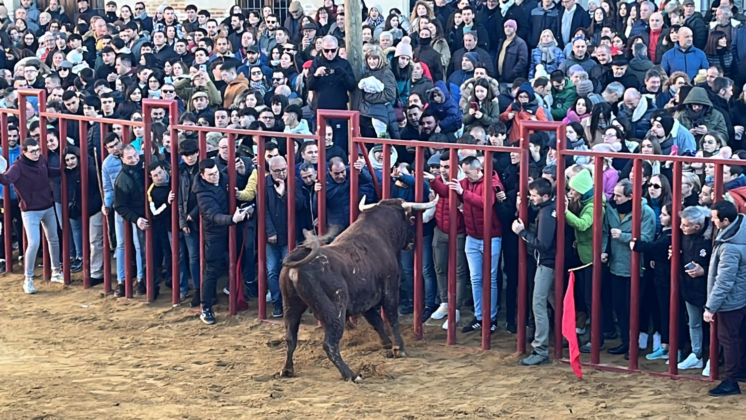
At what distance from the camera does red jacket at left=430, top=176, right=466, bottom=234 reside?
1070 centimetres

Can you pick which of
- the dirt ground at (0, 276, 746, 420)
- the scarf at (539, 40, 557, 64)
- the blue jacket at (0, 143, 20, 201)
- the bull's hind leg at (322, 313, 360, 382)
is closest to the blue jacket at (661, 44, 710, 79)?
the scarf at (539, 40, 557, 64)

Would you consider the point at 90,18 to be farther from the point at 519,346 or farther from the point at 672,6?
the point at 519,346

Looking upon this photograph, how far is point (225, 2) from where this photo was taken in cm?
2278

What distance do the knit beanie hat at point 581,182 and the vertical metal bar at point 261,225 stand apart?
311 centimetres

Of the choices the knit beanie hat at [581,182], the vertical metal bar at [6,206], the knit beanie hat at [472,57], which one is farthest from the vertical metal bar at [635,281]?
the vertical metal bar at [6,206]

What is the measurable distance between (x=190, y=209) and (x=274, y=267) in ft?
3.51

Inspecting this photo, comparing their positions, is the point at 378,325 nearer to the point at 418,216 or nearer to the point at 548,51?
the point at 418,216

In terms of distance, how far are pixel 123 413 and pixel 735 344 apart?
4729 millimetres

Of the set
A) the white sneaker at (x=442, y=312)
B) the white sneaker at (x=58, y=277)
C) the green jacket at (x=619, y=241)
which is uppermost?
the green jacket at (x=619, y=241)

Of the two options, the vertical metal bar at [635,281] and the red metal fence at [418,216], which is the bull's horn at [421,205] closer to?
the red metal fence at [418,216]

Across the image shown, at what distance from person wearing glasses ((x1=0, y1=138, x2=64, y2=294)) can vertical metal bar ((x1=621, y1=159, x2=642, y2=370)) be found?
6693 millimetres

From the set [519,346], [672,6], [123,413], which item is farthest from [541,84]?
[123,413]

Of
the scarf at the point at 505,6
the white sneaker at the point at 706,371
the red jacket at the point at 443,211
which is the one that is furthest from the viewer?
the scarf at the point at 505,6

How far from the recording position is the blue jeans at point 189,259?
1201cm
